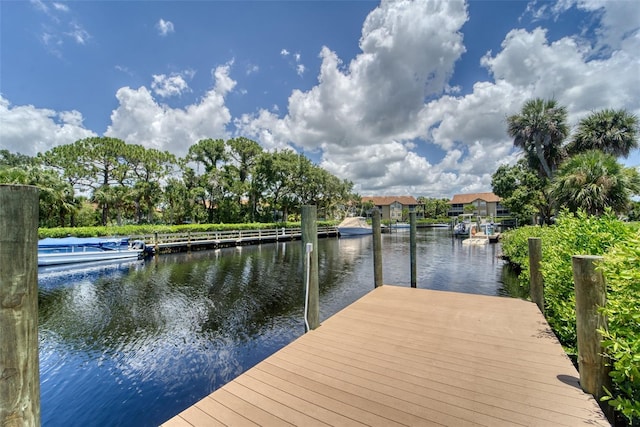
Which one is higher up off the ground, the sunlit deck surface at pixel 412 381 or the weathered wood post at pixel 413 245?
the weathered wood post at pixel 413 245

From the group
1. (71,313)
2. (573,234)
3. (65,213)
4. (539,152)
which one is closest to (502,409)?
(573,234)

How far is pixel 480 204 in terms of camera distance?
64500mm

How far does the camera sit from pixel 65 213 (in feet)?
72.3

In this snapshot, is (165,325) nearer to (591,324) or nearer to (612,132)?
(591,324)

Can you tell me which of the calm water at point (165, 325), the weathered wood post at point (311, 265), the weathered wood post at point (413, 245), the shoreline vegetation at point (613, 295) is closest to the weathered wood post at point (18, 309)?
the calm water at point (165, 325)

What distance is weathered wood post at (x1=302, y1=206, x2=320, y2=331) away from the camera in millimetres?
3949

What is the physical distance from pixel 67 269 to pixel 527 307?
57.3 feet

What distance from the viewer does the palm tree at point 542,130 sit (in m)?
18.7

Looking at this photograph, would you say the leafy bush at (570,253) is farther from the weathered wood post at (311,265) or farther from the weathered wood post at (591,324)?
the weathered wood post at (311,265)

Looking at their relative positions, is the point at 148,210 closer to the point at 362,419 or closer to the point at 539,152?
the point at 362,419

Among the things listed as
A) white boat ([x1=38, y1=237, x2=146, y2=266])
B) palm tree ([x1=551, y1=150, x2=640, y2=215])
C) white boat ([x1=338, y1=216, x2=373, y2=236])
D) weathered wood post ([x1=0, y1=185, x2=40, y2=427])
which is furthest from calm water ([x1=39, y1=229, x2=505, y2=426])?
white boat ([x1=338, y1=216, x2=373, y2=236])

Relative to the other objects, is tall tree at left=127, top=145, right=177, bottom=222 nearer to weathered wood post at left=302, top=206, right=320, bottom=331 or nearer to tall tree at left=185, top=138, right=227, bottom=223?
tall tree at left=185, top=138, right=227, bottom=223

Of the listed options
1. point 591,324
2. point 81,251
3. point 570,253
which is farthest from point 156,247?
point 591,324

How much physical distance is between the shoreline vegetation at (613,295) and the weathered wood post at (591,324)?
0.06m
